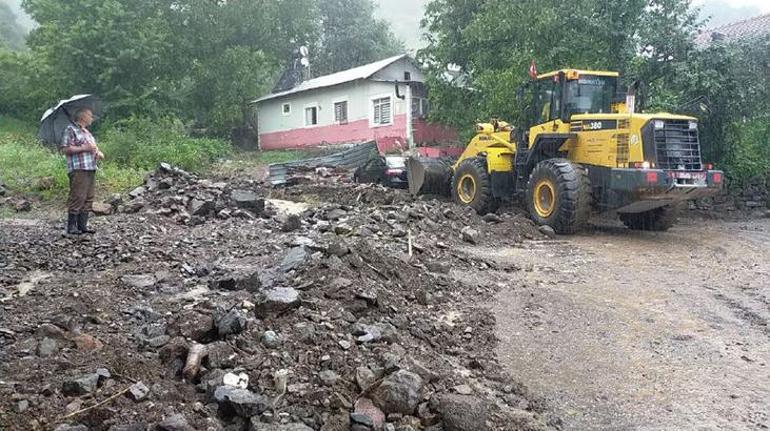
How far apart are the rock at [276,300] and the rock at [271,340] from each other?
0.36 m

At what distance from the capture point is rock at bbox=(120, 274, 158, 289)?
18.7ft

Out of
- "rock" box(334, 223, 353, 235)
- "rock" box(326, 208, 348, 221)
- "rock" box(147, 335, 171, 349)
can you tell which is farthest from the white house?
"rock" box(147, 335, 171, 349)

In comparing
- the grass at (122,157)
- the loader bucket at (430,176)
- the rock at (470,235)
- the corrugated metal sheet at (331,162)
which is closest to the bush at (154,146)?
the grass at (122,157)

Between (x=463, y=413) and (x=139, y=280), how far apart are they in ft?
11.5

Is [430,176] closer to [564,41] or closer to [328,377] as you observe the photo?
[564,41]

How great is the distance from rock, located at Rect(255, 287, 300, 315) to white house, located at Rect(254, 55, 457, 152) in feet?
60.0

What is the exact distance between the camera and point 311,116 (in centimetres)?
2842

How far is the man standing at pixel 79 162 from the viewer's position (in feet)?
24.3

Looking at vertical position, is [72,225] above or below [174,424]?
above

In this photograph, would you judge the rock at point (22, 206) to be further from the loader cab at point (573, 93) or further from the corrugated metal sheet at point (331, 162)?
the loader cab at point (573, 93)

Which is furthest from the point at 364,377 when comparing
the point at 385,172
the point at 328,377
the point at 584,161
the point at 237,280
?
the point at 385,172

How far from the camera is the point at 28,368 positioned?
3547 mm

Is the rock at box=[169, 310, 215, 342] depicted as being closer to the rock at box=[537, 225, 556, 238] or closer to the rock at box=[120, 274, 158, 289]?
the rock at box=[120, 274, 158, 289]

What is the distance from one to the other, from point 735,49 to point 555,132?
5.27 metres
